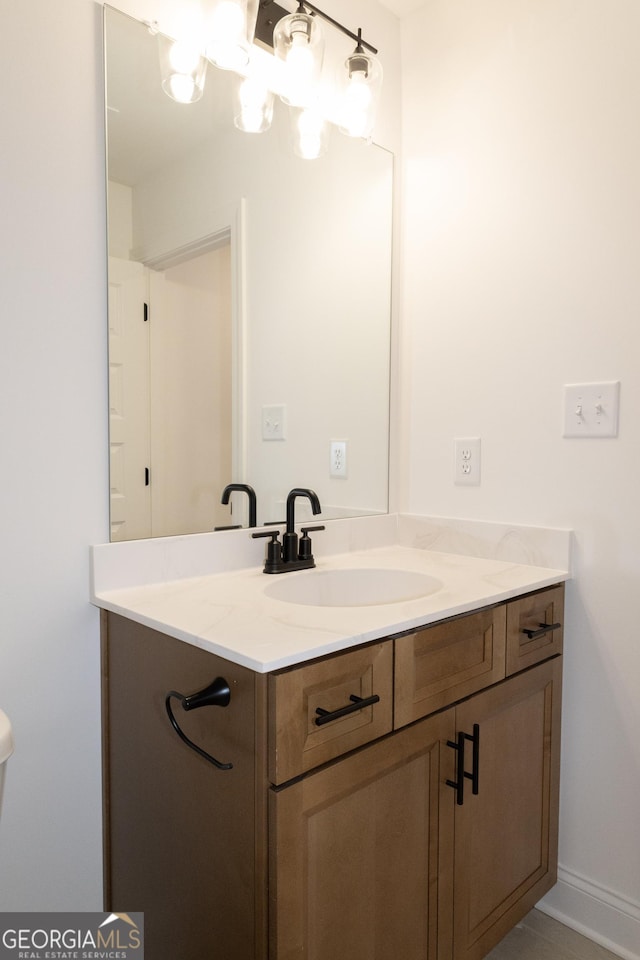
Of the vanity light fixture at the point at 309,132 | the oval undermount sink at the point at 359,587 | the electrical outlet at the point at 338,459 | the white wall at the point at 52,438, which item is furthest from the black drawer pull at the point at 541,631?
the vanity light fixture at the point at 309,132

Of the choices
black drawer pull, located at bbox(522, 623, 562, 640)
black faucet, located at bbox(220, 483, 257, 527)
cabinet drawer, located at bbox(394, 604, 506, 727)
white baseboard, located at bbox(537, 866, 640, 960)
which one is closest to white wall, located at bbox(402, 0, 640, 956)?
white baseboard, located at bbox(537, 866, 640, 960)

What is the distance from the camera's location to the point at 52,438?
1155mm

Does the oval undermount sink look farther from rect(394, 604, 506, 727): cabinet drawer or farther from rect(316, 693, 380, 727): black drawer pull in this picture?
rect(316, 693, 380, 727): black drawer pull

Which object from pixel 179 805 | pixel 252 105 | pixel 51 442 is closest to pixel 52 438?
pixel 51 442

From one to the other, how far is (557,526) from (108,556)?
39.9 inches

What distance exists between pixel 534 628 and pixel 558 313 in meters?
0.73

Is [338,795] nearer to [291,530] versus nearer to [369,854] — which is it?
[369,854]

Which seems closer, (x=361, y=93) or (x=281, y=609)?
(x=281, y=609)

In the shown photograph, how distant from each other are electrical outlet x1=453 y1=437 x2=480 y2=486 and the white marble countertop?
23cm

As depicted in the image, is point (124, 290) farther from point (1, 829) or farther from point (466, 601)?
point (1, 829)

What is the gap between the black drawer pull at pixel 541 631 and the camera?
133cm

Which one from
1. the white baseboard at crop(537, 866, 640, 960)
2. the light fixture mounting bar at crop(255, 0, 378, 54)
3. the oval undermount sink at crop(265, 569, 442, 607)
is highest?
the light fixture mounting bar at crop(255, 0, 378, 54)

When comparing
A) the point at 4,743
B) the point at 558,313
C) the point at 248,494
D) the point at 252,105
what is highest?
the point at 252,105

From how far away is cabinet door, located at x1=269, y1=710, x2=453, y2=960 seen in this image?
0.88 m
